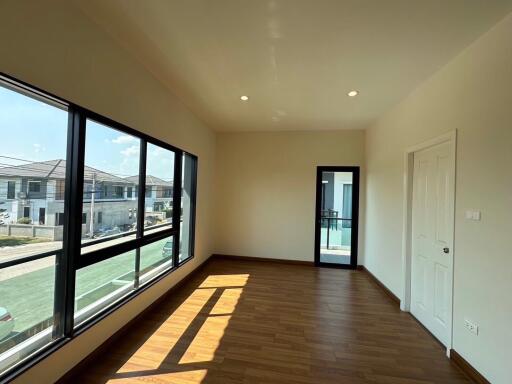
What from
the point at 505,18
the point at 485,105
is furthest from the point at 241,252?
the point at 505,18

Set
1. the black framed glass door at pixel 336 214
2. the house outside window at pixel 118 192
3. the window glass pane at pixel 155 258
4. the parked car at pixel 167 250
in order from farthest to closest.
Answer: the black framed glass door at pixel 336 214
the parked car at pixel 167 250
the window glass pane at pixel 155 258
the house outside window at pixel 118 192

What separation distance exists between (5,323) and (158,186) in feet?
6.69

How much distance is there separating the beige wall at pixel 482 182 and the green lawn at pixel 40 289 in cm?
337

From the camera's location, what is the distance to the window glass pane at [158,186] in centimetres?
314

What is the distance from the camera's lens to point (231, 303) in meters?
3.36

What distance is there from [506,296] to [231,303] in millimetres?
2781

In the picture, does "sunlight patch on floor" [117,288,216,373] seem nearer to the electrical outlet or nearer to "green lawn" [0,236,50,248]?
"green lawn" [0,236,50,248]

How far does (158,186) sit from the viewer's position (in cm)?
339

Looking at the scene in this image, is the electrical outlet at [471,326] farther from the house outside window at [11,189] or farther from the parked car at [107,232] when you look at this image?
the house outside window at [11,189]

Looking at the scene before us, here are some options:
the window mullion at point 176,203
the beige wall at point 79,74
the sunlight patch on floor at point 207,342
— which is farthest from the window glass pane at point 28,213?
the window mullion at point 176,203

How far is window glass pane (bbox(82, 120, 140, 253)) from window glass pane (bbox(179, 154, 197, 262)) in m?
1.37

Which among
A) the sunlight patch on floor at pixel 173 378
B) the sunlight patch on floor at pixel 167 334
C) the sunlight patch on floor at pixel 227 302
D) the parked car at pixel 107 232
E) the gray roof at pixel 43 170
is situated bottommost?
the sunlight patch on floor at pixel 173 378

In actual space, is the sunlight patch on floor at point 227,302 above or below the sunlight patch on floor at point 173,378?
above

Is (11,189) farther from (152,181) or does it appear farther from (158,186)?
(158,186)
